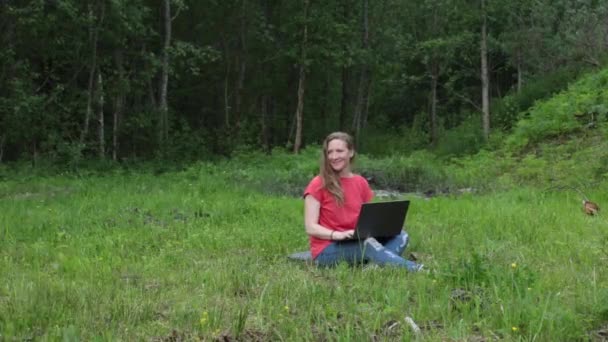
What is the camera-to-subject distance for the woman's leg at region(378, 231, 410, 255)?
21.0 feet

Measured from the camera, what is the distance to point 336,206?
257 inches

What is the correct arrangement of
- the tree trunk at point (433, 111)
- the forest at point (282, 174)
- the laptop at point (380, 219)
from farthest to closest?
the tree trunk at point (433, 111) → the laptop at point (380, 219) → the forest at point (282, 174)

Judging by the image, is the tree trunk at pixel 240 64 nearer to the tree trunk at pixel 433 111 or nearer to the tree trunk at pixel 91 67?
the tree trunk at pixel 91 67

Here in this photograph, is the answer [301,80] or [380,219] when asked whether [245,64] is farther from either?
[380,219]

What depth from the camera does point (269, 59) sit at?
32.5 meters

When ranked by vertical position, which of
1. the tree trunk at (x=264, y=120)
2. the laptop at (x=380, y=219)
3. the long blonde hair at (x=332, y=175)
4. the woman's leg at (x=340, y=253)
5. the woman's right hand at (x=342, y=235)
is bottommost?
the tree trunk at (x=264, y=120)

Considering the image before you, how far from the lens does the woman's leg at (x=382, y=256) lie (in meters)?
5.86

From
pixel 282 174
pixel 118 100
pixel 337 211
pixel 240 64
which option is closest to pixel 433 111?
pixel 240 64

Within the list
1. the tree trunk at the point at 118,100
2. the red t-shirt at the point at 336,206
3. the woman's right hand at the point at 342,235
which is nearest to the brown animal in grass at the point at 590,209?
the red t-shirt at the point at 336,206

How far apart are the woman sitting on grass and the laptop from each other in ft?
0.28

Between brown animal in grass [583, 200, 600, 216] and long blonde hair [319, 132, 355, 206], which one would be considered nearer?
long blonde hair [319, 132, 355, 206]

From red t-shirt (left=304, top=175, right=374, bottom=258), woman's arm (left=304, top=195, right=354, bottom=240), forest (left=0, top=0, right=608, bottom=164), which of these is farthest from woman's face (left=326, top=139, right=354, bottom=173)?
forest (left=0, top=0, right=608, bottom=164)

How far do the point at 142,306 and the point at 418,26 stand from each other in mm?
31282

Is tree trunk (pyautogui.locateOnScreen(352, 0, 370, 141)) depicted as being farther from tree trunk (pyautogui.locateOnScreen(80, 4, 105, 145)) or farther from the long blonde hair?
the long blonde hair
